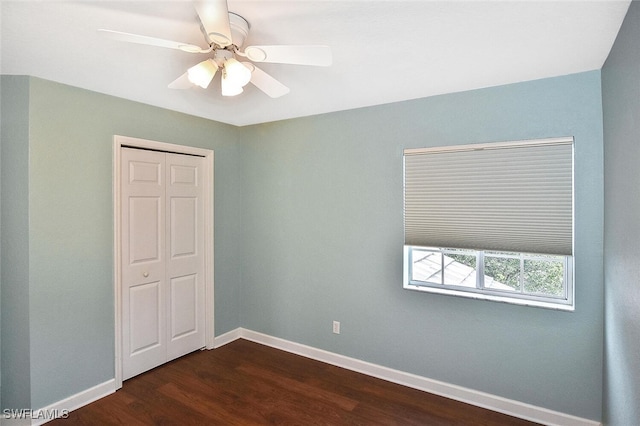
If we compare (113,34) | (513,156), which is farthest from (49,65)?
(513,156)

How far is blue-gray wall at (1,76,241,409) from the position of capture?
7.41 feet

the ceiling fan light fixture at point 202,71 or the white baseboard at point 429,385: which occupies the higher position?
the ceiling fan light fixture at point 202,71

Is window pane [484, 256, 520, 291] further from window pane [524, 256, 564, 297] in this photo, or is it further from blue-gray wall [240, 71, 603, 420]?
blue-gray wall [240, 71, 603, 420]

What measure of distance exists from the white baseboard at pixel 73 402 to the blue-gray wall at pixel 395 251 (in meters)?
1.44

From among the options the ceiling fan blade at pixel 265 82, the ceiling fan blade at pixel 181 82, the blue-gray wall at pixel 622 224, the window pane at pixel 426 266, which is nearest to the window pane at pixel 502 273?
the window pane at pixel 426 266

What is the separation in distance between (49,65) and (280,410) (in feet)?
9.16

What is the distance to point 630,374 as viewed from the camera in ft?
4.86

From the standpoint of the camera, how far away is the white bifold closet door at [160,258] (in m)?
2.85

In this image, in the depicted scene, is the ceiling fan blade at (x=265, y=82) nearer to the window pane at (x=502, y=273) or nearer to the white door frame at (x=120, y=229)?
the white door frame at (x=120, y=229)

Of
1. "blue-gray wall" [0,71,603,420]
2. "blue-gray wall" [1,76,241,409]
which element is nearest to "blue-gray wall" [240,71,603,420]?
"blue-gray wall" [0,71,603,420]

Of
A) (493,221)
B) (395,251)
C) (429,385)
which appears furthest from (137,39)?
(429,385)

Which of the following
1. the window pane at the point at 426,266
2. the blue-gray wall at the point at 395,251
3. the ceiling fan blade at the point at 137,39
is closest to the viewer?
the ceiling fan blade at the point at 137,39

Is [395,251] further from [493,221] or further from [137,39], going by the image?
[137,39]

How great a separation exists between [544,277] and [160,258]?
3152mm
